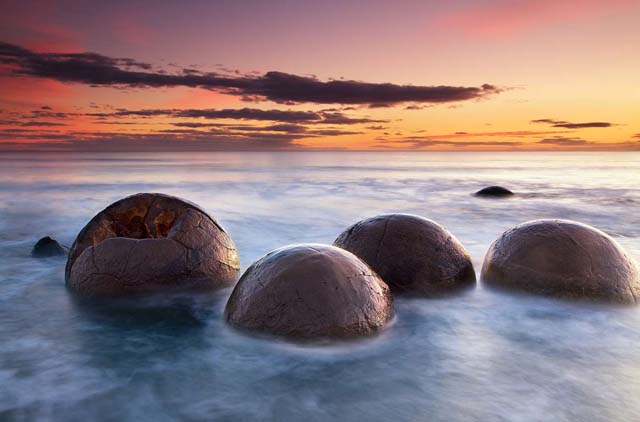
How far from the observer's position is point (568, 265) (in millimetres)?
5617

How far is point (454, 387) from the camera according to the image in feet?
13.5

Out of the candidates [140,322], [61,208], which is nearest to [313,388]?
[140,322]

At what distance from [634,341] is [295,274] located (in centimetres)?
323

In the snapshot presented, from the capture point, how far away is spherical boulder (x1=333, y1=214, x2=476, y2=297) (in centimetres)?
569

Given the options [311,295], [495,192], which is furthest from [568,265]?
[495,192]

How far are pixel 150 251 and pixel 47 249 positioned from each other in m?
4.39

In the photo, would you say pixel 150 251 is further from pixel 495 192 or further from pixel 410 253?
pixel 495 192

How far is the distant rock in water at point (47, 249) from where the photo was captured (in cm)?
903

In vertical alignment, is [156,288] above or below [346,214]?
above

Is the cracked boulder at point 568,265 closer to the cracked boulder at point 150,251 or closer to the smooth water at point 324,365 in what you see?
the smooth water at point 324,365

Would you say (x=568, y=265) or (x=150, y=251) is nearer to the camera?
(x=568, y=265)

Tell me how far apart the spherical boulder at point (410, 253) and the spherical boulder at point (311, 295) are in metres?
0.95

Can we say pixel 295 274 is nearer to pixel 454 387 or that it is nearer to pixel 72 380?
pixel 454 387

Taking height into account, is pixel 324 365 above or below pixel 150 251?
below
